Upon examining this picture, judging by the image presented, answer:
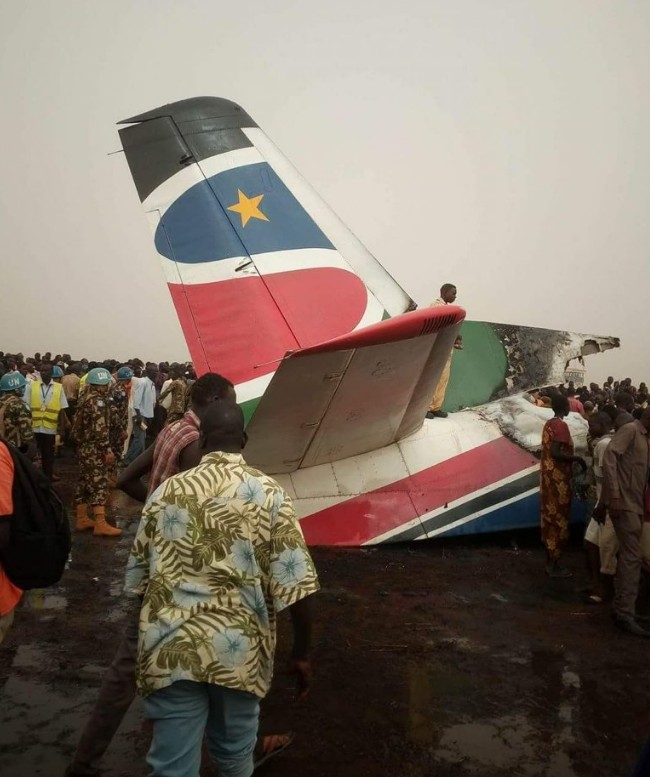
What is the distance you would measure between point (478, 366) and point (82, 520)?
15.7 ft

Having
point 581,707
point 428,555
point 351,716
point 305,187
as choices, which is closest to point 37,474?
point 351,716

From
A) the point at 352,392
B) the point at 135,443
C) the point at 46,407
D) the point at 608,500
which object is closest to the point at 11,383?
the point at 46,407

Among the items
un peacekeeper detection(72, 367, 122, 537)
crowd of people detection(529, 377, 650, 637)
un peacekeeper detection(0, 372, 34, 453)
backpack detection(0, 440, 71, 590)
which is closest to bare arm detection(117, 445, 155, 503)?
backpack detection(0, 440, 71, 590)

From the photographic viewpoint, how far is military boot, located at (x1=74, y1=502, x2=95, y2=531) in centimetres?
751

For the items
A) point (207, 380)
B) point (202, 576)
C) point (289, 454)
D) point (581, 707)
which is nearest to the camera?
point (202, 576)

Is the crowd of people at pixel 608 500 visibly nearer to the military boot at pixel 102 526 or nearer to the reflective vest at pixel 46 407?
the military boot at pixel 102 526

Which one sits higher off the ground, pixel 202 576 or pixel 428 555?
pixel 202 576

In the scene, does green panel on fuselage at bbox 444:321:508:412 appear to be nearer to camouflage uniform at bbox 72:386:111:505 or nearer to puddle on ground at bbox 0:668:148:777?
camouflage uniform at bbox 72:386:111:505

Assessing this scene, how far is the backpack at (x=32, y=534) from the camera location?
2.64 meters

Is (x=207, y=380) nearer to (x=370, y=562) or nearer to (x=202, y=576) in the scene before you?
(x=202, y=576)

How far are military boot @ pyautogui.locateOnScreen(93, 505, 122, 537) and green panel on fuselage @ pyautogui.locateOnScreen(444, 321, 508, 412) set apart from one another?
392 cm

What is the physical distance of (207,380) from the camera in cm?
324

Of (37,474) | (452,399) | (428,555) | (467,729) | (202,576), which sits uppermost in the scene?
(37,474)

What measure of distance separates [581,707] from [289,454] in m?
2.90
